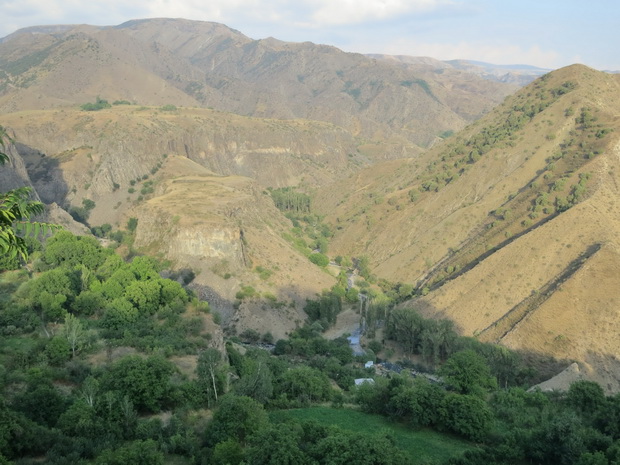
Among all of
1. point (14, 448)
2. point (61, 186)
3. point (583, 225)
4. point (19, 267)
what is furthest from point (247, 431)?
point (61, 186)

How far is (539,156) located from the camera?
257 feet

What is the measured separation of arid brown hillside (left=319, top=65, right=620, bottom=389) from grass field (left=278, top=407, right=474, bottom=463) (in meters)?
24.9

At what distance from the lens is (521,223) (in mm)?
66938

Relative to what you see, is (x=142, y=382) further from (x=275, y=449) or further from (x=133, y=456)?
(x=275, y=449)

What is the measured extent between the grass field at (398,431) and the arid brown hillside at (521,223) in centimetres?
2492

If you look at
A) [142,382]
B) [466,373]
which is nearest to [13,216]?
[142,382]

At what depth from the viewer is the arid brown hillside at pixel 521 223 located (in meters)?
50.6

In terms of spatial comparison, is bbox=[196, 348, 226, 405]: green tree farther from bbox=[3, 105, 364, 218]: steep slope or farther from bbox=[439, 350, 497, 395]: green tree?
bbox=[3, 105, 364, 218]: steep slope

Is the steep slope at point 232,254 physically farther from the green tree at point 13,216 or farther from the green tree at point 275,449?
the green tree at point 13,216

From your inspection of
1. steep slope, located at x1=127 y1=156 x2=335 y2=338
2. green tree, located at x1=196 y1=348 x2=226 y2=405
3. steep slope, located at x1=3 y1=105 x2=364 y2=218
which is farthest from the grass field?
steep slope, located at x1=3 y1=105 x2=364 y2=218

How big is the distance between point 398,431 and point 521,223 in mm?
45979

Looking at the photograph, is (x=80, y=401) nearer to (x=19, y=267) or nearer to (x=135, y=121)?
(x=19, y=267)

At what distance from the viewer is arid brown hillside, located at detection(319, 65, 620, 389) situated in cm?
5062

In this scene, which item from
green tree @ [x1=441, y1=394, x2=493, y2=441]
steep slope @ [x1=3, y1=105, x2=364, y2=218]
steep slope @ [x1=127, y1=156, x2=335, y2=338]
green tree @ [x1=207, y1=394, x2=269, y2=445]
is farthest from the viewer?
steep slope @ [x1=3, y1=105, x2=364, y2=218]
